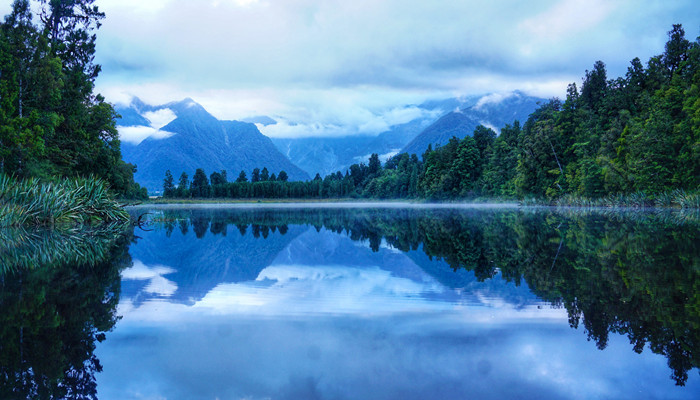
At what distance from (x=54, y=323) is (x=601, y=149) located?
5905 centimetres

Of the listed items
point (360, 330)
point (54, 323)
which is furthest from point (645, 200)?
point (54, 323)

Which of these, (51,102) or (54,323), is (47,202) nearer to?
(51,102)

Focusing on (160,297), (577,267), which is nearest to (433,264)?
(577,267)

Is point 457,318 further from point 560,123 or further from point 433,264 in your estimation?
point 560,123

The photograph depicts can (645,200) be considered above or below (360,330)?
above

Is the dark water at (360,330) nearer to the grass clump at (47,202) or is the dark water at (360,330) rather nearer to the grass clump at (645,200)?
the grass clump at (47,202)

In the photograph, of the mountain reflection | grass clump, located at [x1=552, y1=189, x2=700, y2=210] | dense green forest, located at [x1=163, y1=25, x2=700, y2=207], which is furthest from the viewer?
dense green forest, located at [x1=163, y1=25, x2=700, y2=207]

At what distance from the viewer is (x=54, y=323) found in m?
5.96

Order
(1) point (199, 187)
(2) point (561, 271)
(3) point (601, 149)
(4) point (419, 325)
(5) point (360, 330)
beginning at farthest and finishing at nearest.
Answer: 1. (1) point (199, 187)
2. (3) point (601, 149)
3. (2) point (561, 271)
4. (4) point (419, 325)
5. (5) point (360, 330)

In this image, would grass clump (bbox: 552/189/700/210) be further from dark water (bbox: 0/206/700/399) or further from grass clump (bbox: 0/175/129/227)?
grass clump (bbox: 0/175/129/227)

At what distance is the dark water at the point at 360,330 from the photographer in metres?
4.18

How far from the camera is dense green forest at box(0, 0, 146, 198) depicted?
23.9m

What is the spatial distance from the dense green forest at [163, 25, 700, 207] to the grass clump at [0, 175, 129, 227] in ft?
145

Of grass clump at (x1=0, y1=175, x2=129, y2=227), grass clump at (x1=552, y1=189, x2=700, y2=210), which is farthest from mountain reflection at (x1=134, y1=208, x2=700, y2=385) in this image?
grass clump at (x1=552, y1=189, x2=700, y2=210)
